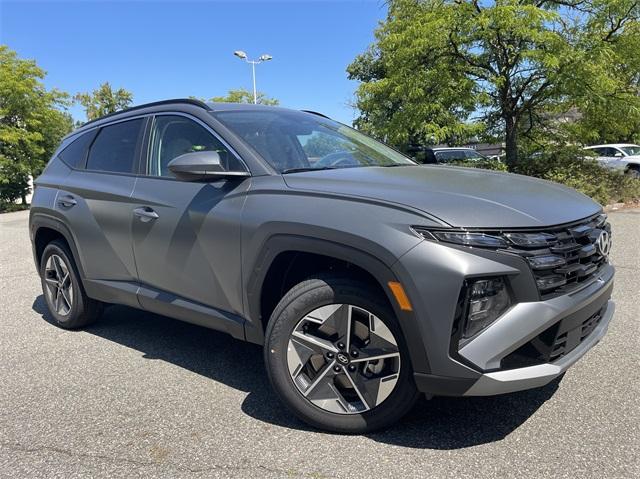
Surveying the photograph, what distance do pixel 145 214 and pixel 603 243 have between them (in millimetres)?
2763

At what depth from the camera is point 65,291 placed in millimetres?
4582

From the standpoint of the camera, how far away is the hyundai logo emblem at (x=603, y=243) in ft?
8.92

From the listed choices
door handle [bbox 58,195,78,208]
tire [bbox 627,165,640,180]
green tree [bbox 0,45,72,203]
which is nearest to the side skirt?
door handle [bbox 58,195,78,208]

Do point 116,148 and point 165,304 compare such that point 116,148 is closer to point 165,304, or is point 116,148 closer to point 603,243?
point 165,304

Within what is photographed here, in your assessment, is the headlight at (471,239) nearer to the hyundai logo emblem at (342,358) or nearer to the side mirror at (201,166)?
the hyundai logo emblem at (342,358)

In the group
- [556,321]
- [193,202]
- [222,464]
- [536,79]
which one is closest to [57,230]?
[193,202]

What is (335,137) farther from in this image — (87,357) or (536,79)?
(536,79)

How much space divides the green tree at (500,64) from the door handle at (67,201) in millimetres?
8829

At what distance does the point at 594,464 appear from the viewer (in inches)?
96.1

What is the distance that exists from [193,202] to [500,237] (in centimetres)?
184

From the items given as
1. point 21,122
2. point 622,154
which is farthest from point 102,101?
point 622,154

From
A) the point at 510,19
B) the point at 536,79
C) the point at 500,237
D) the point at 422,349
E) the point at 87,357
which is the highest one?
the point at 510,19

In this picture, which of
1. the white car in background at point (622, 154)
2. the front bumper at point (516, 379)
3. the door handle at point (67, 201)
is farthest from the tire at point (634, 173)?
the door handle at point (67, 201)

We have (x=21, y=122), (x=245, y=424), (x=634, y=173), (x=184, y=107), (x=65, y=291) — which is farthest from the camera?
(x=21, y=122)
